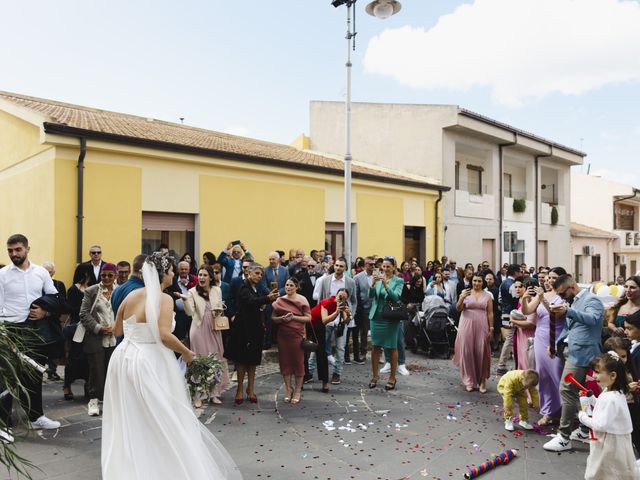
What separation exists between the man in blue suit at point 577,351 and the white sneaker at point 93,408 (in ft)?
16.7

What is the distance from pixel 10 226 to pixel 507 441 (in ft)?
36.2

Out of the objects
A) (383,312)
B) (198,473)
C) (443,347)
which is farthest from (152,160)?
(198,473)

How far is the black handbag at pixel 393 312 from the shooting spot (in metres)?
7.50

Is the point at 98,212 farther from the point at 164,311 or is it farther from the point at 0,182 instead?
the point at 164,311

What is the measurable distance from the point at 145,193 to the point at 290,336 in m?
5.56

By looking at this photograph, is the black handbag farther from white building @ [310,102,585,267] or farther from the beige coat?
white building @ [310,102,585,267]

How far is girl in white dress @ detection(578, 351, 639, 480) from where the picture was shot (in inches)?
154

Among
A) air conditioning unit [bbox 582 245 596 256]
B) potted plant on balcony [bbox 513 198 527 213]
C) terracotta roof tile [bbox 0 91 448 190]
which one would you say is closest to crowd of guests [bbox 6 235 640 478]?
terracotta roof tile [bbox 0 91 448 190]

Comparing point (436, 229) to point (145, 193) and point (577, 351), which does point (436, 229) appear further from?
point (577, 351)

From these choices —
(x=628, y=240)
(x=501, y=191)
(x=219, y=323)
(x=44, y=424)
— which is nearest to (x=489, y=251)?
(x=501, y=191)

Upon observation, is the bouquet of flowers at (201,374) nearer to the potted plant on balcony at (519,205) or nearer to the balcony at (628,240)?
the potted plant on balcony at (519,205)

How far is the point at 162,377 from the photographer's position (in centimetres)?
407

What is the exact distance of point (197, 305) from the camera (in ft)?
22.5

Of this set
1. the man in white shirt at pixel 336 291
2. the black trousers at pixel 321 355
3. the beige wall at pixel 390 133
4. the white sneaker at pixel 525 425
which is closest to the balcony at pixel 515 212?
the beige wall at pixel 390 133
